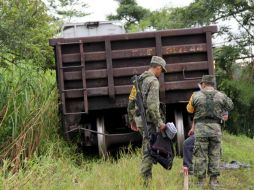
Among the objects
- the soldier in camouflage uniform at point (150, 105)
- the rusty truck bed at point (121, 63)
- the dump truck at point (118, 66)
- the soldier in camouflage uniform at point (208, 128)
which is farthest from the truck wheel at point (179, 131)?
the soldier in camouflage uniform at point (150, 105)

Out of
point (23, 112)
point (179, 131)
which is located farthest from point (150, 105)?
point (23, 112)

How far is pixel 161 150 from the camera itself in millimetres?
6316

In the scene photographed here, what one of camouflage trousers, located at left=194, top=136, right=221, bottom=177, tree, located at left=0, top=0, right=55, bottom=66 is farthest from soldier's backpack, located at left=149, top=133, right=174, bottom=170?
tree, located at left=0, top=0, right=55, bottom=66

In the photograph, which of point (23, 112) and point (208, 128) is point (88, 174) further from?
point (208, 128)

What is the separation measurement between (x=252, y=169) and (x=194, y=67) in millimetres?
1962

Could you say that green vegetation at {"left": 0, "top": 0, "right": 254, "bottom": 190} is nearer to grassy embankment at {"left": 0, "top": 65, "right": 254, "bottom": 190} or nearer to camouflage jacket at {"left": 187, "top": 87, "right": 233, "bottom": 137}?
grassy embankment at {"left": 0, "top": 65, "right": 254, "bottom": 190}

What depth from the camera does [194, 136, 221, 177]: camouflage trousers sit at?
6.81 meters

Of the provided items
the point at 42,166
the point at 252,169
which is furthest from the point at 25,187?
the point at 252,169

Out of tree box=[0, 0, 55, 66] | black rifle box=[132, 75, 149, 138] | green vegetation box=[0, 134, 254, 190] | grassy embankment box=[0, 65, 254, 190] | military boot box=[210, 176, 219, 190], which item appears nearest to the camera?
green vegetation box=[0, 134, 254, 190]

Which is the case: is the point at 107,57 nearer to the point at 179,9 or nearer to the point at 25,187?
the point at 25,187

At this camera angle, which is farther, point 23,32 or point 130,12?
point 130,12

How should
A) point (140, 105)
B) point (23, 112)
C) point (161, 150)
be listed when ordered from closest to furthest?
point (161, 150) → point (140, 105) → point (23, 112)

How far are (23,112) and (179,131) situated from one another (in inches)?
97.7

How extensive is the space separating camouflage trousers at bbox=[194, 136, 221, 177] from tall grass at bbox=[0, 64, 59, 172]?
7.71 ft
